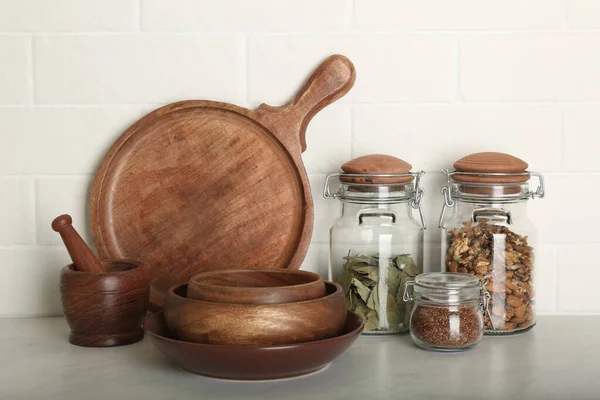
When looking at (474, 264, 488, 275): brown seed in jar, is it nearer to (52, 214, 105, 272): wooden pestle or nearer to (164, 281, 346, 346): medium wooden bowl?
(164, 281, 346, 346): medium wooden bowl

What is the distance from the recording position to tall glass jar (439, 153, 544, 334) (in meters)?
1.24

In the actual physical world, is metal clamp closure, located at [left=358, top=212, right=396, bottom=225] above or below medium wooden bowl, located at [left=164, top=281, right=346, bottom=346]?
above

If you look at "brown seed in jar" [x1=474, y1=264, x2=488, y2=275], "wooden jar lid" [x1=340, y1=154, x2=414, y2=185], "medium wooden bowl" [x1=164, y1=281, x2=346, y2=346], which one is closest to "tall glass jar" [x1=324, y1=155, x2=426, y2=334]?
"wooden jar lid" [x1=340, y1=154, x2=414, y2=185]

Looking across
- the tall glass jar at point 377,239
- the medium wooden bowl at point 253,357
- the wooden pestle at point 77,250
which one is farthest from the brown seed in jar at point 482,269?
the wooden pestle at point 77,250

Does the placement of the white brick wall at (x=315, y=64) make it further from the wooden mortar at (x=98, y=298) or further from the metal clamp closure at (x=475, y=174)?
the wooden mortar at (x=98, y=298)

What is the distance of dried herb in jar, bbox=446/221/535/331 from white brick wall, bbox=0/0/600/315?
0.51 feet

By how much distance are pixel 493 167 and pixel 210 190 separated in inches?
18.4

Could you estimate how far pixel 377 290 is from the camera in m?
1.25

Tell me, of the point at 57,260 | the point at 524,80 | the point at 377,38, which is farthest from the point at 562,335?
the point at 57,260

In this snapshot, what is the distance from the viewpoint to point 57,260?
1.42 metres

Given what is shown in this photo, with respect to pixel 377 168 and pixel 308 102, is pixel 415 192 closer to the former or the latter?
pixel 377 168

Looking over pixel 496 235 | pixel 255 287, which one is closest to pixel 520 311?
pixel 496 235

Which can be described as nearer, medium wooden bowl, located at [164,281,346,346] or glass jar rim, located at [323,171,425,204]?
medium wooden bowl, located at [164,281,346,346]

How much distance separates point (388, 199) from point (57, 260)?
60cm
